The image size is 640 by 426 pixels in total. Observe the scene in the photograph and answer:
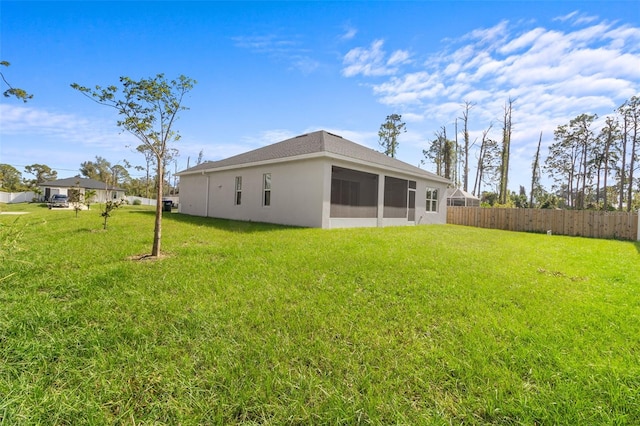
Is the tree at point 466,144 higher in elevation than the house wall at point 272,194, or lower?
higher

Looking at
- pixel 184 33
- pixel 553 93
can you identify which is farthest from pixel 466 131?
pixel 184 33

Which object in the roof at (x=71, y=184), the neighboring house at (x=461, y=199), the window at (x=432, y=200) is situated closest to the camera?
the window at (x=432, y=200)

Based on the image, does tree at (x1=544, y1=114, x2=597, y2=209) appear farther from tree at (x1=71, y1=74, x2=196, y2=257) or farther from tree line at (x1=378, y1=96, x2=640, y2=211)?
tree at (x1=71, y1=74, x2=196, y2=257)

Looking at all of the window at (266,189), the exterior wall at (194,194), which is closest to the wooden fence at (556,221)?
the window at (266,189)

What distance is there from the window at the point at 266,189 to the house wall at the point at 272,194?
0.46 feet

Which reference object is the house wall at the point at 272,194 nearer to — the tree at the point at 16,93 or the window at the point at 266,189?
the window at the point at 266,189

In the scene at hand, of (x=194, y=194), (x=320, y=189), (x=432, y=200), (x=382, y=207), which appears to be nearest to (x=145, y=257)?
(x=320, y=189)

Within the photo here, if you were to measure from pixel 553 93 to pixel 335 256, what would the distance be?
1231 cm

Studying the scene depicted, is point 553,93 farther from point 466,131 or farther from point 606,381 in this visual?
→ point 466,131

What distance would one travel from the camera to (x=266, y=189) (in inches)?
508

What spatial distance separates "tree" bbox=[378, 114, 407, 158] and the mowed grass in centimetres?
2846

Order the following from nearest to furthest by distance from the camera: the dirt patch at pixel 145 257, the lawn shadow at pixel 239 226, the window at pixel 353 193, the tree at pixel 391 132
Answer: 1. the dirt patch at pixel 145 257
2. the lawn shadow at pixel 239 226
3. the window at pixel 353 193
4. the tree at pixel 391 132

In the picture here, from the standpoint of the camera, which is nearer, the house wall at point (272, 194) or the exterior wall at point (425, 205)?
the house wall at point (272, 194)

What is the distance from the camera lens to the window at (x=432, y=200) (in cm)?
1683
